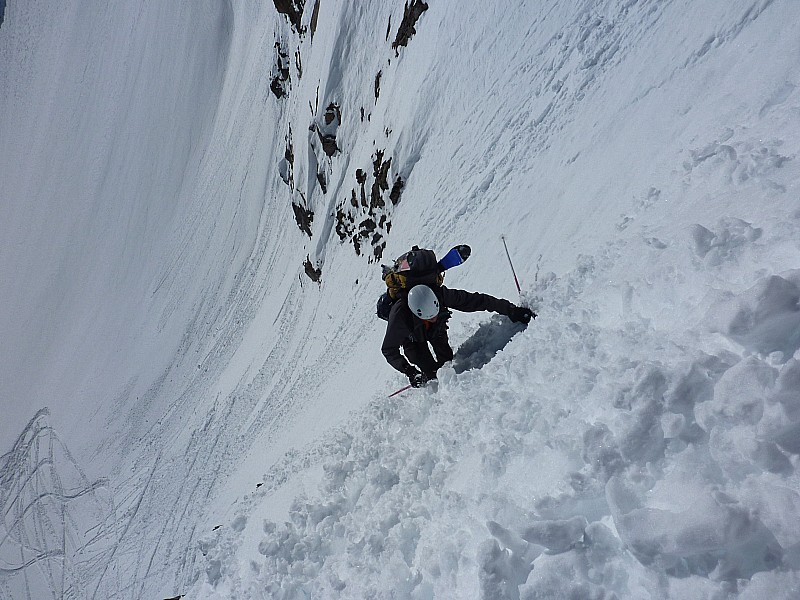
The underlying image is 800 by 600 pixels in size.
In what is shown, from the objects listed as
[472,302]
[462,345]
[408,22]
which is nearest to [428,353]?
[462,345]

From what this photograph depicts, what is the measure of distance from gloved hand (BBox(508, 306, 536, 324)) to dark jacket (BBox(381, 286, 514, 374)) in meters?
0.07

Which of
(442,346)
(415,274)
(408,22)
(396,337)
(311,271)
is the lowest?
(442,346)

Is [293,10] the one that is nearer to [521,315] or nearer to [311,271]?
[311,271]

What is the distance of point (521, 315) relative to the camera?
5.25 meters

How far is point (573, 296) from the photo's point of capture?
461 centimetres

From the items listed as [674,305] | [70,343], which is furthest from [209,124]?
[674,305]

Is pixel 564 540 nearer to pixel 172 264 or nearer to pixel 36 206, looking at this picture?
pixel 172 264

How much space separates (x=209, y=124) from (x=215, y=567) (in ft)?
103

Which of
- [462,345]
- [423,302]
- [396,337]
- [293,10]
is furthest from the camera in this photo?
[293,10]

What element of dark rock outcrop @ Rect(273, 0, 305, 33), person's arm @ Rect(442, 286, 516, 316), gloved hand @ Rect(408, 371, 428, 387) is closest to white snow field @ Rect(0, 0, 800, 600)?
dark rock outcrop @ Rect(273, 0, 305, 33)

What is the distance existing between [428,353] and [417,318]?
599mm

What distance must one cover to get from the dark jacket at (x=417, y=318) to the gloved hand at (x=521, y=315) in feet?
0.24

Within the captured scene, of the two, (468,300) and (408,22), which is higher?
(408,22)

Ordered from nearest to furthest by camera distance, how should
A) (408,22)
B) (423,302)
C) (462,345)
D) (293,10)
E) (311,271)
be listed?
(423,302)
(462,345)
(408,22)
(311,271)
(293,10)
